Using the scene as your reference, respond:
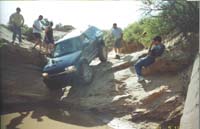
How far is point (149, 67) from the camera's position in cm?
508

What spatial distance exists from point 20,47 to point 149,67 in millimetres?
1543

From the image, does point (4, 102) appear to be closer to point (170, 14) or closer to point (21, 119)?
point (21, 119)

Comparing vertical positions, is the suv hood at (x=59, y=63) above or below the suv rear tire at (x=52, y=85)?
above

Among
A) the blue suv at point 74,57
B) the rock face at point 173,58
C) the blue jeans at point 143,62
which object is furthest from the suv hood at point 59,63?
the rock face at point 173,58

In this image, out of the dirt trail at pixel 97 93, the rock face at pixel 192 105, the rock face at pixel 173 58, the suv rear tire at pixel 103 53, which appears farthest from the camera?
the suv rear tire at pixel 103 53

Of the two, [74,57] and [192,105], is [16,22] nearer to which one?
[74,57]

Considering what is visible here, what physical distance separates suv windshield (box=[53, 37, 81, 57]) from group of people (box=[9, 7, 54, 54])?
3.4 inches

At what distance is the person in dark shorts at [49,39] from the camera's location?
5.12 metres

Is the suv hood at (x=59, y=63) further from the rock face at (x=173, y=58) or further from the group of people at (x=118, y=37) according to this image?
the rock face at (x=173, y=58)

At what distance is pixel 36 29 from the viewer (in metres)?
5.13

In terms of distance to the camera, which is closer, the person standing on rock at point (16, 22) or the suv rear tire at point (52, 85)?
the person standing on rock at point (16, 22)

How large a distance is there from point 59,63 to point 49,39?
306 millimetres

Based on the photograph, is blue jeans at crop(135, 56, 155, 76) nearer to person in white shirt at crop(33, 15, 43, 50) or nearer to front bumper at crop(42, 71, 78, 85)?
front bumper at crop(42, 71, 78, 85)

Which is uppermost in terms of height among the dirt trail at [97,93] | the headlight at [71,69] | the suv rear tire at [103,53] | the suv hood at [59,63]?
the suv rear tire at [103,53]
